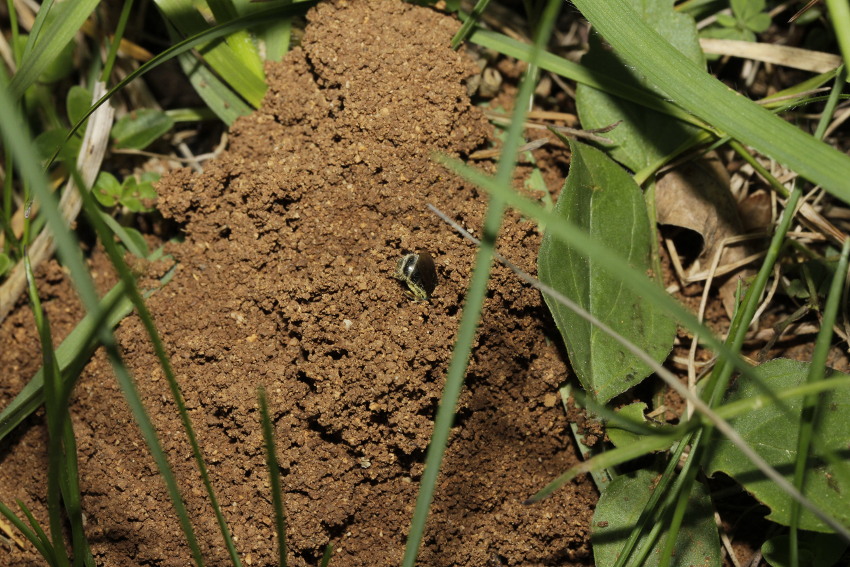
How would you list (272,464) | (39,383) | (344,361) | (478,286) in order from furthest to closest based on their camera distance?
(39,383), (344,361), (272,464), (478,286)

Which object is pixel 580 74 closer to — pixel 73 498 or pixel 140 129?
pixel 140 129

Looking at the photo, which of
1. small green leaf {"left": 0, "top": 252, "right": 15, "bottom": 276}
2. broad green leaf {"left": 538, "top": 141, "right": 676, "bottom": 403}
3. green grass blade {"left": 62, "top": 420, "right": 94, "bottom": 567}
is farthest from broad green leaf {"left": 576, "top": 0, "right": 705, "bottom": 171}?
small green leaf {"left": 0, "top": 252, "right": 15, "bottom": 276}

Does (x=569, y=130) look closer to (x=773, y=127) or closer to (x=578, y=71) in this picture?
(x=578, y=71)

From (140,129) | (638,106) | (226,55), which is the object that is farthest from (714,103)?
(140,129)

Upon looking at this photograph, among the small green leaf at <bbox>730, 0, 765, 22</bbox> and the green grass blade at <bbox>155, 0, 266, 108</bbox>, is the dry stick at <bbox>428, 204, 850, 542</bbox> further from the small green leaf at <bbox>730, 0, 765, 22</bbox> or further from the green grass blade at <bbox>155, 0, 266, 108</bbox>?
the small green leaf at <bbox>730, 0, 765, 22</bbox>

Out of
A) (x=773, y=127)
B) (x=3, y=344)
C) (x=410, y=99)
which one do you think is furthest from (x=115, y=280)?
(x=773, y=127)

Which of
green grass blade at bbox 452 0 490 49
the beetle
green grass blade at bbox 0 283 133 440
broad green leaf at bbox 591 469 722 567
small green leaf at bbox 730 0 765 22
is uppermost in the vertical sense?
green grass blade at bbox 452 0 490 49

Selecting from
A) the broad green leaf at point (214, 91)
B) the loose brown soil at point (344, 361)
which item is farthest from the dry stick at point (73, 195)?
the loose brown soil at point (344, 361)
